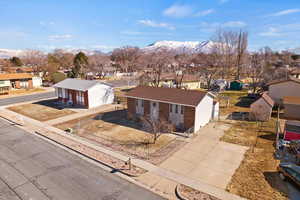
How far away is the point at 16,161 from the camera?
1379cm

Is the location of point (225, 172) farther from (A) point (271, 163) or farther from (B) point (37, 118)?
(B) point (37, 118)

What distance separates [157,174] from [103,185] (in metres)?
3.61

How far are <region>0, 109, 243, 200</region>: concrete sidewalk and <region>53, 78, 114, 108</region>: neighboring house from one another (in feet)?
25.9

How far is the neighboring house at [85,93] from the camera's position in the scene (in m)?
29.0

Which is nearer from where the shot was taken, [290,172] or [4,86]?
[290,172]

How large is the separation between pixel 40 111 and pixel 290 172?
102 feet

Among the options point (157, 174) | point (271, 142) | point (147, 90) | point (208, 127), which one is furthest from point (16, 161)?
point (271, 142)

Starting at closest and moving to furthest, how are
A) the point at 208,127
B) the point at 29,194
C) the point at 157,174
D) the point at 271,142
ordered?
the point at 29,194 < the point at 157,174 < the point at 271,142 < the point at 208,127

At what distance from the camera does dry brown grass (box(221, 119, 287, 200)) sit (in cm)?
1030

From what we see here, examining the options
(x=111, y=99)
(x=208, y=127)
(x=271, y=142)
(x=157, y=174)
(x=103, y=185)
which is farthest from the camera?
(x=111, y=99)

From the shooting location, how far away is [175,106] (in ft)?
65.4

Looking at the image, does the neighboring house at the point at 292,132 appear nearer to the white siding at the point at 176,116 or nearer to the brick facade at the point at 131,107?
the white siding at the point at 176,116

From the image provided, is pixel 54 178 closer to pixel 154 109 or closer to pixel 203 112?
pixel 154 109

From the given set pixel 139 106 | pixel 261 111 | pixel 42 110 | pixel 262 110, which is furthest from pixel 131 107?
pixel 262 110
